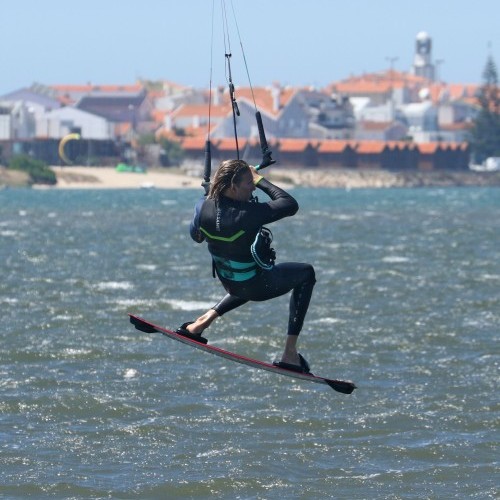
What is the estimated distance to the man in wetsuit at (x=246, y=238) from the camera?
1584cm

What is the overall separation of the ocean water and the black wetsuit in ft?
7.33

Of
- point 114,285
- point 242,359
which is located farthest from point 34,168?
point 242,359

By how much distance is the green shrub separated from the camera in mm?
179000

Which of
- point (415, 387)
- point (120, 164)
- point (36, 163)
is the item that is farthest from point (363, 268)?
point (120, 164)

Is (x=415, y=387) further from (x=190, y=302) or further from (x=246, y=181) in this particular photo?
(x=190, y=302)

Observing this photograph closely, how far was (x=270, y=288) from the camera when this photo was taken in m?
16.5

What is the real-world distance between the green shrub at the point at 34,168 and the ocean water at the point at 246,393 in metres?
132

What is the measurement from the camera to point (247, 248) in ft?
53.2

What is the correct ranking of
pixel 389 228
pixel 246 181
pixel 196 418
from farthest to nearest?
pixel 389 228
pixel 196 418
pixel 246 181

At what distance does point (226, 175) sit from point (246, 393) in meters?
7.97

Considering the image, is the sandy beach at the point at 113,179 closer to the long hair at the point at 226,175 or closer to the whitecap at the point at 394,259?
the whitecap at the point at 394,259

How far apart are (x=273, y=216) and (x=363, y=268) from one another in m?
33.8

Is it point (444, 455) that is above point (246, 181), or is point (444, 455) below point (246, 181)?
below

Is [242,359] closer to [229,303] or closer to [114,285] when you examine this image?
[229,303]
